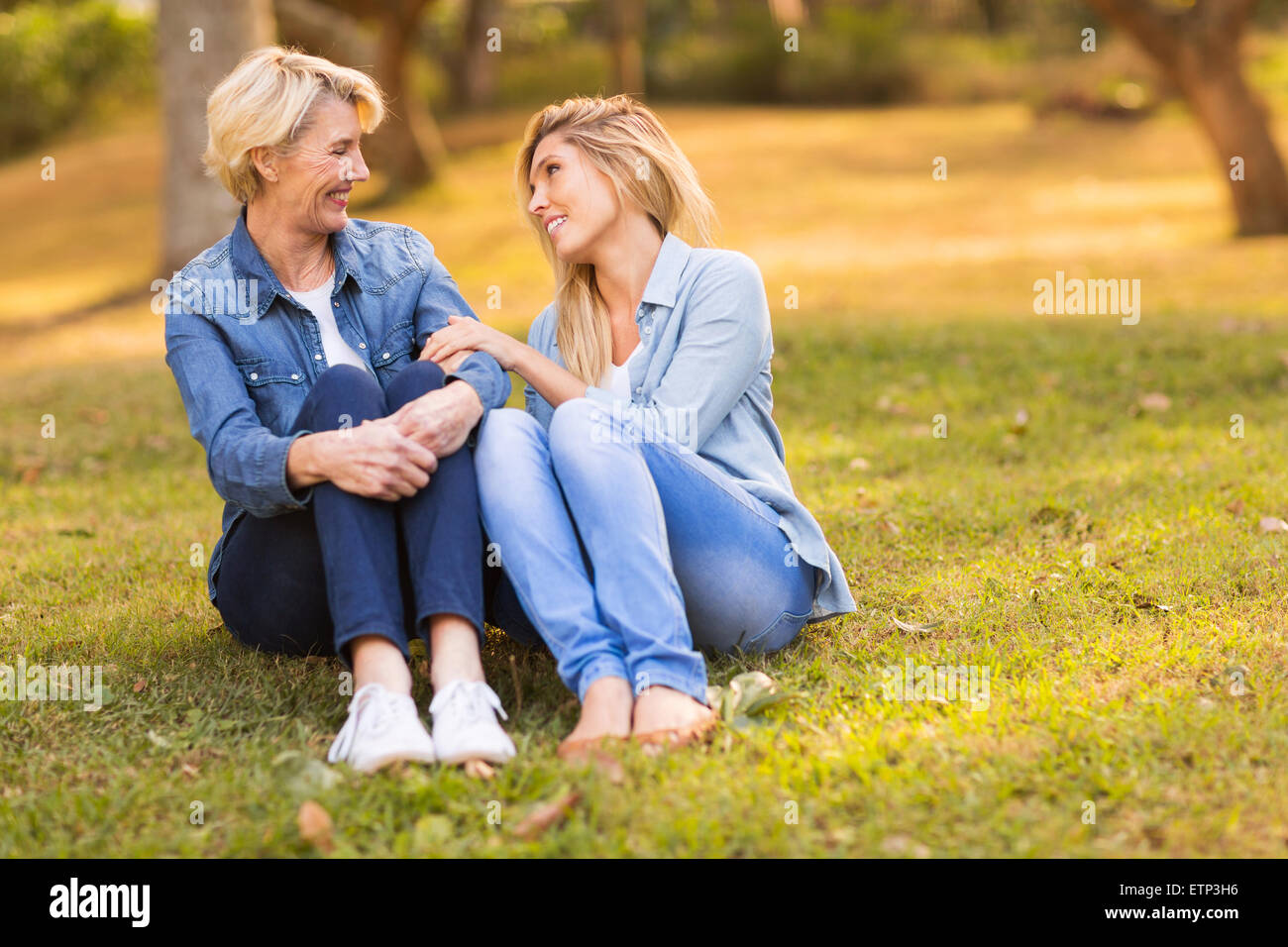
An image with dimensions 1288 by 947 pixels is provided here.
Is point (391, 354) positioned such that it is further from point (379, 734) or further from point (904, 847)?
point (904, 847)

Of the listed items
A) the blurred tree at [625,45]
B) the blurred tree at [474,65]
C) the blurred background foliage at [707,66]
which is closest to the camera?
the blurred tree at [625,45]

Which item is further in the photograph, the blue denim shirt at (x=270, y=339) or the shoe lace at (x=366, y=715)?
the blue denim shirt at (x=270, y=339)

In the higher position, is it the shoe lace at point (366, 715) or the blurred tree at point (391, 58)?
the blurred tree at point (391, 58)

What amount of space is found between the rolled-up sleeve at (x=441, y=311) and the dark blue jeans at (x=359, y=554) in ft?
0.43

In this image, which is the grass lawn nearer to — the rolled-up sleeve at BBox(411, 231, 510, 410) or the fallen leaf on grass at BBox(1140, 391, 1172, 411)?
the fallen leaf on grass at BBox(1140, 391, 1172, 411)

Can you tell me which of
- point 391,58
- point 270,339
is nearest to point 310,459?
point 270,339

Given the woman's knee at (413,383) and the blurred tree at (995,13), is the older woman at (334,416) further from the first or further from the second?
the blurred tree at (995,13)

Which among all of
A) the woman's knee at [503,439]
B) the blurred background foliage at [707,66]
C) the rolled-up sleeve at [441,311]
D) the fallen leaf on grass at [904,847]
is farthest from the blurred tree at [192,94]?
the blurred background foliage at [707,66]

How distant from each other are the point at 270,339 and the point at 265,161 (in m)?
0.45

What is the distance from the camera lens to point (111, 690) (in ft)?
10.6

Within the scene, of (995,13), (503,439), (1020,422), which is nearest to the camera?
(503,439)

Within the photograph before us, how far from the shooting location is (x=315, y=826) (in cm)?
242

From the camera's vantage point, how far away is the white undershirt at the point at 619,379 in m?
3.36

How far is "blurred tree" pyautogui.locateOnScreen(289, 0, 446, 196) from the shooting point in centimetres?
1501
